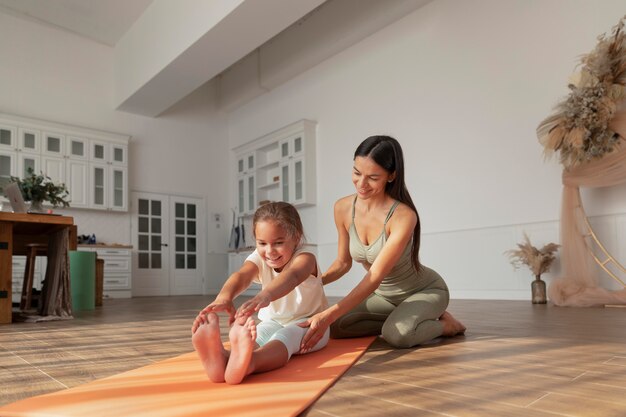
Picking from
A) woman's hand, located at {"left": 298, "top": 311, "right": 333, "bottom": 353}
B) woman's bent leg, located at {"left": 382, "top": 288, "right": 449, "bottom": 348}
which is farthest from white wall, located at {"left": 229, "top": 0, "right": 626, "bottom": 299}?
woman's hand, located at {"left": 298, "top": 311, "right": 333, "bottom": 353}

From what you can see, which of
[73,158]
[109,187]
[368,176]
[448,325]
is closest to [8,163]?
[73,158]

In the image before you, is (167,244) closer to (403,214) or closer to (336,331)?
(336,331)

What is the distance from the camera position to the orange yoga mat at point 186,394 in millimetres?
1256

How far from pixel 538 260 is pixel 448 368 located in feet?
12.4

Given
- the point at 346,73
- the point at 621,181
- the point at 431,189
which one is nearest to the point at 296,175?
the point at 346,73

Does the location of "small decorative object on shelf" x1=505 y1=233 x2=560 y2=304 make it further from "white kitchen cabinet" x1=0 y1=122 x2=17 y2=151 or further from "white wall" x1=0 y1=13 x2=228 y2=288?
"white kitchen cabinet" x1=0 y1=122 x2=17 y2=151

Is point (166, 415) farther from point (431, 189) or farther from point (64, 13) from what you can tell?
point (64, 13)

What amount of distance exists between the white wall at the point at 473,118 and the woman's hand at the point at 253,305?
4.44m

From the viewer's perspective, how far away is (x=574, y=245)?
4695mm

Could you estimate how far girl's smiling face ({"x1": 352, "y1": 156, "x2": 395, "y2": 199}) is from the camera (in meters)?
2.13

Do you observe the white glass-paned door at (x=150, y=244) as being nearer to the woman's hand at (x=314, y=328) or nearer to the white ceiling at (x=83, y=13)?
the white ceiling at (x=83, y=13)

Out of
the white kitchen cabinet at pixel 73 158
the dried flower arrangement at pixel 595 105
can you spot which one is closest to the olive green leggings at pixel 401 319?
the dried flower arrangement at pixel 595 105

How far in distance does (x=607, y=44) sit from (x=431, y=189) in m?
2.71

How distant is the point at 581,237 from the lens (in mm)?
4699
